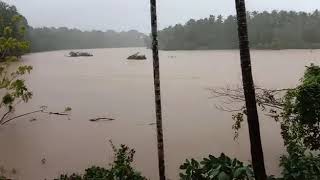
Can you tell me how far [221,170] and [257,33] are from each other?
44.4 m

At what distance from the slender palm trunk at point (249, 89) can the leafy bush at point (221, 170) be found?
521 mm

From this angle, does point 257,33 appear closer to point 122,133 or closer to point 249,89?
point 122,133

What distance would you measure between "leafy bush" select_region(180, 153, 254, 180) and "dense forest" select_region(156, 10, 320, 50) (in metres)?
37.6

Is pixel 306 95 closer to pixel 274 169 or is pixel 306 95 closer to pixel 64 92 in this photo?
pixel 274 169

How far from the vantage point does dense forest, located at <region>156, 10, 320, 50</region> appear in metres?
43.4

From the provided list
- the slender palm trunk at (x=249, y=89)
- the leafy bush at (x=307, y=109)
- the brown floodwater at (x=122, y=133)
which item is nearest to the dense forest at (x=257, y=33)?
the brown floodwater at (x=122, y=133)

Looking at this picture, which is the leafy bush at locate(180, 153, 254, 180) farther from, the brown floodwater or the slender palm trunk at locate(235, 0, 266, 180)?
the brown floodwater

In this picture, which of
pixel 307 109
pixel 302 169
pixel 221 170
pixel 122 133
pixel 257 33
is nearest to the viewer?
pixel 221 170

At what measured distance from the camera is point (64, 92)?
625 inches

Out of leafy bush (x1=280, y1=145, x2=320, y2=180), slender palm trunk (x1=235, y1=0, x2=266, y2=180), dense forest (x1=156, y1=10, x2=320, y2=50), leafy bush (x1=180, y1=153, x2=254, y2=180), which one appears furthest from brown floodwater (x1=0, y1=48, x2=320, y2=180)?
dense forest (x1=156, y1=10, x2=320, y2=50)

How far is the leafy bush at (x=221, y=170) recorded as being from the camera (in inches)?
173

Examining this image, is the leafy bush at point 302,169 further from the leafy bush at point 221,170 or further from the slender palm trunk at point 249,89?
the slender palm trunk at point 249,89

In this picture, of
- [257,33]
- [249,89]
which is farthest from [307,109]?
[257,33]

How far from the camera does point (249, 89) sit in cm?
385
